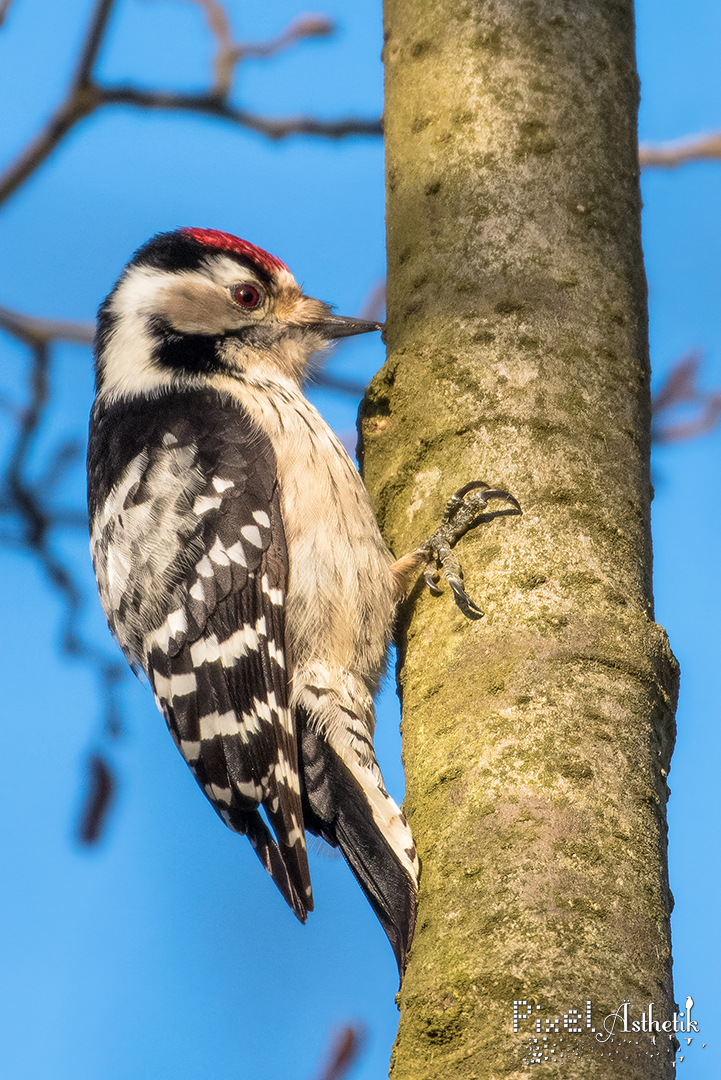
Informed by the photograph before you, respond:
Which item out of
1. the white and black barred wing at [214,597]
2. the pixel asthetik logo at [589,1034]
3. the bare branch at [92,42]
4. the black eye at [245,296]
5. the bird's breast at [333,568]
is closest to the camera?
the pixel asthetik logo at [589,1034]

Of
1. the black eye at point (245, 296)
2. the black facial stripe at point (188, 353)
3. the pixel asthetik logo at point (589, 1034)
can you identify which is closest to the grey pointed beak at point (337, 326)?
the black eye at point (245, 296)

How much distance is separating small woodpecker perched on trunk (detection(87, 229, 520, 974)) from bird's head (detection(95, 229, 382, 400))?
20 mm

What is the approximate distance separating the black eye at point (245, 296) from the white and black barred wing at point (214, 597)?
424mm

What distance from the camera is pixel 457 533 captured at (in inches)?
75.2

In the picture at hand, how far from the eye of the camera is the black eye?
3046 millimetres

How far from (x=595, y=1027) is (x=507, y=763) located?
383 millimetres

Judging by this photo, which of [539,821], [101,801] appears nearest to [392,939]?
[539,821]

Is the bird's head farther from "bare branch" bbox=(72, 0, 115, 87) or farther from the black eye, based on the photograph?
"bare branch" bbox=(72, 0, 115, 87)

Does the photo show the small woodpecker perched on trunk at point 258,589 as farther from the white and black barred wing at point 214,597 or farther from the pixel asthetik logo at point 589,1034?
the pixel asthetik logo at point 589,1034

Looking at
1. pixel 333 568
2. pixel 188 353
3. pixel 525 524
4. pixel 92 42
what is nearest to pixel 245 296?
pixel 188 353

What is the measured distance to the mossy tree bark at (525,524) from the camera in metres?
1.43

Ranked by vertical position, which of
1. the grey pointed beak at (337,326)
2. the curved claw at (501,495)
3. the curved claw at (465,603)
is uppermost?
the grey pointed beak at (337,326)

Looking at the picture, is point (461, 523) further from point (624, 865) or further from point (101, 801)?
point (101, 801)

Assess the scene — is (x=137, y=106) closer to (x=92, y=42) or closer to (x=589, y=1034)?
(x=92, y=42)
